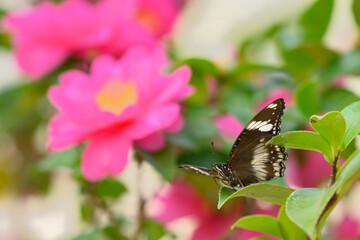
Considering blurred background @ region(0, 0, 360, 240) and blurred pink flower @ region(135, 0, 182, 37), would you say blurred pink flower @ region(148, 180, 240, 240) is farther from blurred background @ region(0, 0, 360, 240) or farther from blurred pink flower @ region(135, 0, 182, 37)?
blurred pink flower @ region(135, 0, 182, 37)

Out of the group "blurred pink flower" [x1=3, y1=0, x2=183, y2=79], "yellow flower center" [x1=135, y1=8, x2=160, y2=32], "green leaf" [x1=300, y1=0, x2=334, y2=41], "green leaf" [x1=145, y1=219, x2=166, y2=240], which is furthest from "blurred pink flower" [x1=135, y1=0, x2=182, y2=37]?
"green leaf" [x1=145, y1=219, x2=166, y2=240]

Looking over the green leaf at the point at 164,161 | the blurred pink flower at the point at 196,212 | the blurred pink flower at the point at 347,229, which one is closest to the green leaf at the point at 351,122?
the green leaf at the point at 164,161

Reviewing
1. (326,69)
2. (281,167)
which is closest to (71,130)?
(281,167)

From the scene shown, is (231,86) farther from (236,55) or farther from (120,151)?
(120,151)

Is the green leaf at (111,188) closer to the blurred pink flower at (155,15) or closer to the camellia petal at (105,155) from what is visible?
the camellia petal at (105,155)

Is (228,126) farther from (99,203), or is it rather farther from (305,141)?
(305,141)

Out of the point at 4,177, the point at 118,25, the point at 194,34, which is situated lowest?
the point at 4,177

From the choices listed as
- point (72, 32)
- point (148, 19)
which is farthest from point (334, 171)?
point (148, 19)
